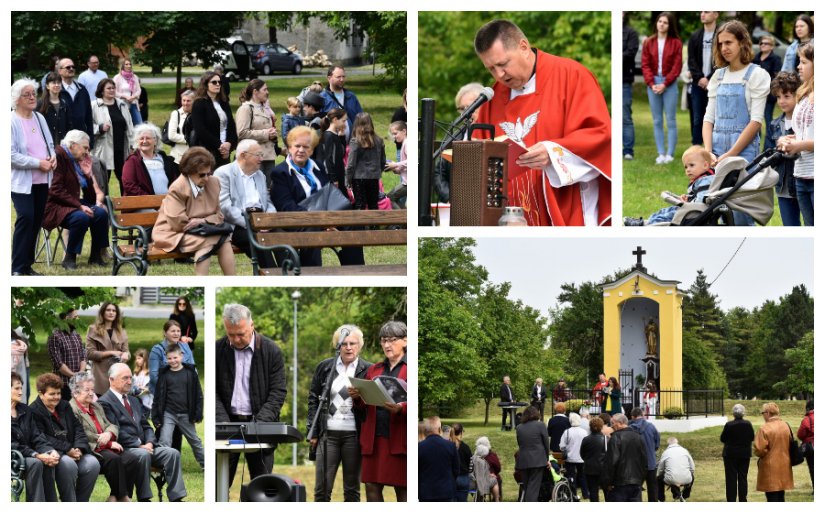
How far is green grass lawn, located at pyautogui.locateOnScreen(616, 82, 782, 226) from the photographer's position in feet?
35.6

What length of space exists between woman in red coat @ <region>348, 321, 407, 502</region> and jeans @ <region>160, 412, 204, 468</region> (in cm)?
99

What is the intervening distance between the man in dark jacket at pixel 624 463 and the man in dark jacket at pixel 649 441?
0.08ft

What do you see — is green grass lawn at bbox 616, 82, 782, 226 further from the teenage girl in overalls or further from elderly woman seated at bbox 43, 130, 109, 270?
elderly woman seated at bbox 43, 130, 109, 270

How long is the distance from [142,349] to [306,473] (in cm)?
126

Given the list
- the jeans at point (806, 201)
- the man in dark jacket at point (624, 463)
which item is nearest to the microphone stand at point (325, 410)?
the man in dark jacket at point (624, 463)

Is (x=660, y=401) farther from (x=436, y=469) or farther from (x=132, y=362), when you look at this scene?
(x=132, y=362)

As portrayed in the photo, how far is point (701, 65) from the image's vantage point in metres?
9.95

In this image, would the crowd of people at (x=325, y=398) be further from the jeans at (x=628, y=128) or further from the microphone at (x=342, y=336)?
the jeans at (x=628, y=128)

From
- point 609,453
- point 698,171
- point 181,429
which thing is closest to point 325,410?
point 181,429

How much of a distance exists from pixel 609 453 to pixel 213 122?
11.4 feet

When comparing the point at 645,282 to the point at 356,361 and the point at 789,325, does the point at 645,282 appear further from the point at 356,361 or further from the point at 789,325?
the point at 356,361

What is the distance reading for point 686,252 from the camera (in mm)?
9000

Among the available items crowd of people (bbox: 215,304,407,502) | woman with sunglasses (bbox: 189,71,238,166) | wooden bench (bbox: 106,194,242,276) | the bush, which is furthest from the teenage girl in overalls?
woman with sunglasses (bbox: 189,71,238,166)

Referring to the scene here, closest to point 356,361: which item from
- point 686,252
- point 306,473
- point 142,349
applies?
point 306,473
